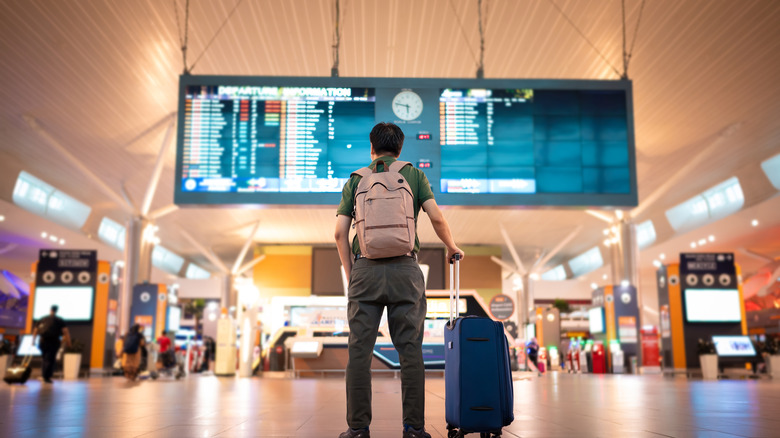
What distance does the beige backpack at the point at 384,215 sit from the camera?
3410mm

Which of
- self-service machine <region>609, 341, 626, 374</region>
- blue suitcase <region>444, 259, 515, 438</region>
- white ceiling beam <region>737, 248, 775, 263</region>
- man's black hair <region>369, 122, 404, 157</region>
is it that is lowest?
self-service machine <region>609, 341, 626, 374</region>

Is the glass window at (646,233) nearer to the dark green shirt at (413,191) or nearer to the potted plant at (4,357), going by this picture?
the potted plant at (4,357)

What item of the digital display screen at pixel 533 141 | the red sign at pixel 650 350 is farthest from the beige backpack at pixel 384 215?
the red sign at pixel 650 350

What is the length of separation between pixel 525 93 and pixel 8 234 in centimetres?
2761

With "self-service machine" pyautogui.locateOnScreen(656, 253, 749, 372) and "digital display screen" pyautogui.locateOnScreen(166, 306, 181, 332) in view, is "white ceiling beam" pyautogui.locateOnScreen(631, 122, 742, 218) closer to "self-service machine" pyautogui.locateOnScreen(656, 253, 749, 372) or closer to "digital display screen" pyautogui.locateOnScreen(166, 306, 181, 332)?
"self-service machine" pyautogui.locateOnScreen(656, 253, 749, 372)

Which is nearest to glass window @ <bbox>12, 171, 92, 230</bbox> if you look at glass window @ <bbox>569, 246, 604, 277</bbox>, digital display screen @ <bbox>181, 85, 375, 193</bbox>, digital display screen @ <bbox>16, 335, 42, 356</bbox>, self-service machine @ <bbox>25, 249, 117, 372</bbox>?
self-service machine @ <bbox>25, 249, 117, 372</bbox>

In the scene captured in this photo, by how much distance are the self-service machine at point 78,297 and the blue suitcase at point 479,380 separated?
60.7 feet

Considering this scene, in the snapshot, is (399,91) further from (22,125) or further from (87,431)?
(22,125)

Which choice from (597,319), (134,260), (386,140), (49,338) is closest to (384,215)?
(386,140)

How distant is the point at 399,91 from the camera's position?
871 centimetres

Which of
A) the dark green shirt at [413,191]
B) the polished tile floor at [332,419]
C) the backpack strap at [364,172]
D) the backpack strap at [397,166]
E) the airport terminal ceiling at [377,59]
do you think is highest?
the airport terminal ceiling at [377,59]

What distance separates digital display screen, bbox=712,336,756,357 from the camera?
59.9ft

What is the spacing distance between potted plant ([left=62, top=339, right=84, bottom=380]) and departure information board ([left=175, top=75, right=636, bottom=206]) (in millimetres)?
11530

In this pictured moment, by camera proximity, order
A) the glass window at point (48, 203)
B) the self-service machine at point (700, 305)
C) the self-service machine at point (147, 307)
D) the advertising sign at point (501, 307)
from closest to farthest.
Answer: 1. the advertising sign at point (501, 307)
2. the self-service machine at point (700, 305)
3. the self-service machine at point (147, 307)
4. the glass window at point (48, 203)
